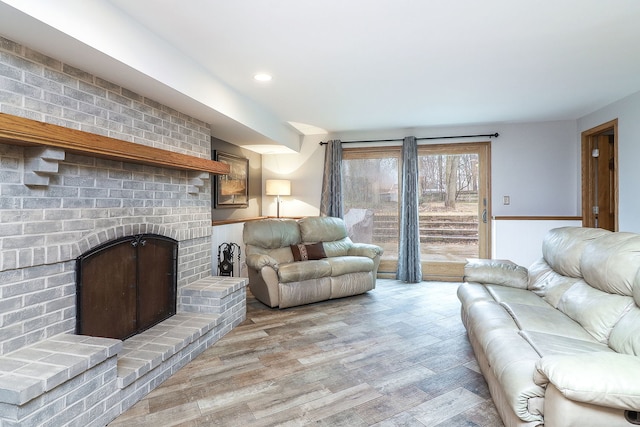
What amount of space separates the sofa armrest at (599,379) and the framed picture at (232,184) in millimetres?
3963

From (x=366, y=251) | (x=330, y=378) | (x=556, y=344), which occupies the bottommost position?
(x=330, y=378)

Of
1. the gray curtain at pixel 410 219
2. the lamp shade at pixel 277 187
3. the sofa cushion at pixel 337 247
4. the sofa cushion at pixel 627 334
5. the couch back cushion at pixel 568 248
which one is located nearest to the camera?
the sofa cushion at pixel 627 334

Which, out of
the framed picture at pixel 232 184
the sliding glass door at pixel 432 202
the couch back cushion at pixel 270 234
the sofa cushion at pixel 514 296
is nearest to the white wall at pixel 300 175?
the sliding glass door at pixel 432 202

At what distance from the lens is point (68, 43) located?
1853 millimetres

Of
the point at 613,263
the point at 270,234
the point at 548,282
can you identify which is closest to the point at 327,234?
the point at 270,234

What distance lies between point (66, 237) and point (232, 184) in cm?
286

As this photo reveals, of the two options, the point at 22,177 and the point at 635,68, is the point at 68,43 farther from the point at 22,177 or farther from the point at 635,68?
the point at 635,68

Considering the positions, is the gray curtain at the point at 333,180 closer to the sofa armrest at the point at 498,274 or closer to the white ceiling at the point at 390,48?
the white ceiling at the point at 390,48

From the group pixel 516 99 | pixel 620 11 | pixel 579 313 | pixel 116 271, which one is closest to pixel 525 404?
pixel 579 313

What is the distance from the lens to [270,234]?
14.5 feet

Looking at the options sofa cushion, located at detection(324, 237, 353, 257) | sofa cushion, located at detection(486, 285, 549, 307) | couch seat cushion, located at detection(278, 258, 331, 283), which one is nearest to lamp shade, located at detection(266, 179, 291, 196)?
sofa cushion, located at detection(324, 237, 353, 257)

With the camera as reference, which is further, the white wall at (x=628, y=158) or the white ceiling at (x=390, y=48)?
the white wall at (x=628, y=158)

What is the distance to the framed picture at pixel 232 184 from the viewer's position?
4.53 metres

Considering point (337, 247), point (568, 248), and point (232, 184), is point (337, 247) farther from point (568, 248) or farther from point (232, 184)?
point (568, 248)
